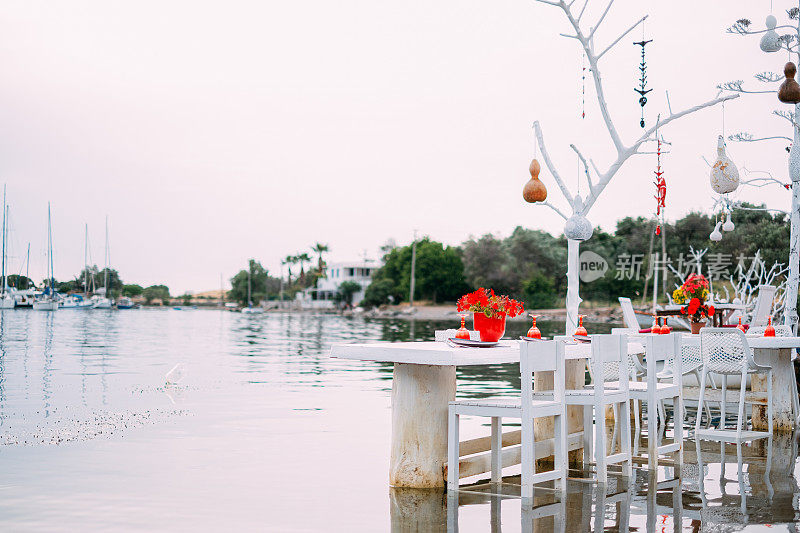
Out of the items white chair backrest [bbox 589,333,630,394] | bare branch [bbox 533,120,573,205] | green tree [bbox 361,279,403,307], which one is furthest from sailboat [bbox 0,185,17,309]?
white chair backrest [bbox 589,333,630,394]

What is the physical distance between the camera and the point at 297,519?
465 centimetres

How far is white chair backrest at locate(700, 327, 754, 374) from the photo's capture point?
7.22 metres

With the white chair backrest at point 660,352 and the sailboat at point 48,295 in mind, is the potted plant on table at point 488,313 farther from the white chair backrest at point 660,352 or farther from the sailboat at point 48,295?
the sailboat at point 48,295

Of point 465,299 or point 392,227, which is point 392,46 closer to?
point 465,299

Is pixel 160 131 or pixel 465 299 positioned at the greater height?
pixel 160 131

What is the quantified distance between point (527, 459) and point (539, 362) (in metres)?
0.60

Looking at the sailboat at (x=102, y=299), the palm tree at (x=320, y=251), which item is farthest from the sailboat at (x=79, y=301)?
the palm tree at (x=320, y=251)

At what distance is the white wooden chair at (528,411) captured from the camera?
496 centimetres

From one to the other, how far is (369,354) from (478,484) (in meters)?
1.27

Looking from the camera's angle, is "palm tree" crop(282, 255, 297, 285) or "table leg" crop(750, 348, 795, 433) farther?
"palm tree" crop(282, 255, 297, 285)

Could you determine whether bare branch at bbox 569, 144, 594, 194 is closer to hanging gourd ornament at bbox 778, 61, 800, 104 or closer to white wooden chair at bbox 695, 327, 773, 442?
white wooden chair at bbox 695, 327, 773, 442

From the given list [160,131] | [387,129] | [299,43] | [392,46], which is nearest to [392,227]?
[387,129]

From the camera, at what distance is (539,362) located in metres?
5.07

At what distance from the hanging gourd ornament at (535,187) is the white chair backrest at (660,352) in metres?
1.87
